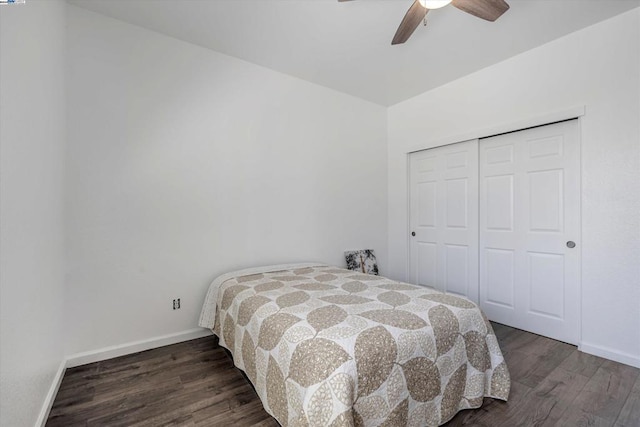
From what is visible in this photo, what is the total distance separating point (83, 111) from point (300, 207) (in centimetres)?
209

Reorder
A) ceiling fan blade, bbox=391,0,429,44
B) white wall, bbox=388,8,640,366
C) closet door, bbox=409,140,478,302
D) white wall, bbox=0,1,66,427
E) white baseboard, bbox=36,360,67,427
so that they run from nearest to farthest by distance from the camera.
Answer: white wall, bbox=0,1,66,427 → white baseboard, bbox=36,360,67,427 → ceiling fan blade, bbox=391,0,429,44 → white wall, bbox=388,8,640,366 → closet door, bbox=409,140,478,302

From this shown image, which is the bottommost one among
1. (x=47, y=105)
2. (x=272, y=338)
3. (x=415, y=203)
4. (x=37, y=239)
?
(x=272, y=338)

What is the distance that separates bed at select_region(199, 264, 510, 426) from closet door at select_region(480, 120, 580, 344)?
1.42 m

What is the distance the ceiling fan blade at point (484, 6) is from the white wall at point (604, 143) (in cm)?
120

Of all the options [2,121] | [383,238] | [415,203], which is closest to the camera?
[2,121]

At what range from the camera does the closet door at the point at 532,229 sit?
2.50m

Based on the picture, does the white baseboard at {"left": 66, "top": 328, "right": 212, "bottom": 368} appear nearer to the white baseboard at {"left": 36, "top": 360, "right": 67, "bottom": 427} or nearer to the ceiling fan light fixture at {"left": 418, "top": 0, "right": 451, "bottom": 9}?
the white baseboard at {"left": 36, "top": 360, "right": 67, "bottom": 427}

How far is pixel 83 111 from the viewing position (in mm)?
2154

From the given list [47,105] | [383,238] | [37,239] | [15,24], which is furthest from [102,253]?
[383,238]

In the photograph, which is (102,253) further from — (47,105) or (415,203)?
(415,203)

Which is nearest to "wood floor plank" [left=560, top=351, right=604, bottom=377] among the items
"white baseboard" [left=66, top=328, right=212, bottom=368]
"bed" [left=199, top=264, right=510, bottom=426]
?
"bed" [left=199, top=264, right=510, bottom=426]

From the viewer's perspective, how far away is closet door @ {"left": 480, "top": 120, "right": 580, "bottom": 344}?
250 centimetres

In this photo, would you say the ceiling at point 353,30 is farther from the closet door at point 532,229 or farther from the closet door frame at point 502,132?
the closet door at point 532,229

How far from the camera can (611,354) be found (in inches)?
86.6
